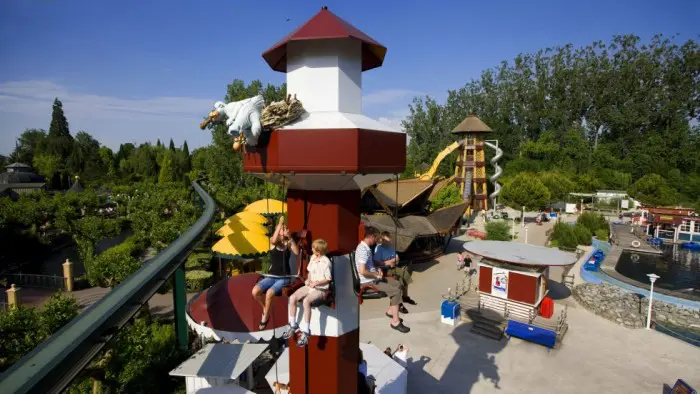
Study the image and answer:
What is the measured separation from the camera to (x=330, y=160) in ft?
12.2

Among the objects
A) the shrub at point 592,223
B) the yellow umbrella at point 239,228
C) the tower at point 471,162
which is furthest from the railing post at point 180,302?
the tower at point 471,162

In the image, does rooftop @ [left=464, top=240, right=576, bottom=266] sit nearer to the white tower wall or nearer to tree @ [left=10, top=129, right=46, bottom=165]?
the white tower wall

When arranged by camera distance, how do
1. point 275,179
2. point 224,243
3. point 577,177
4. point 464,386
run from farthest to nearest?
1. point 577,177
2. point 224,243
3. point 464,386
4. point 275,179

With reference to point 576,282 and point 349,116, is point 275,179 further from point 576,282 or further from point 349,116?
point 576,282

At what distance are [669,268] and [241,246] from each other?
103ft

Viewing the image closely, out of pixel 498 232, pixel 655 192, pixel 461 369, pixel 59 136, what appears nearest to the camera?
pixel 461 369

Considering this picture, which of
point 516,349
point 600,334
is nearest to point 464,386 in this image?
point 516,349

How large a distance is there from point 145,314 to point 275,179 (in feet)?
47.9

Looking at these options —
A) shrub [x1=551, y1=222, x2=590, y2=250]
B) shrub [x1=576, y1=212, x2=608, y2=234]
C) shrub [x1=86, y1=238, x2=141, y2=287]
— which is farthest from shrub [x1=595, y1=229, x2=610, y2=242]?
shrub [x1=86, y1=238, x2=141, y2=287]

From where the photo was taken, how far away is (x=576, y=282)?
2370 cm

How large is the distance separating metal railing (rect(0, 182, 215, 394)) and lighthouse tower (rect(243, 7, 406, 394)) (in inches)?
60.1

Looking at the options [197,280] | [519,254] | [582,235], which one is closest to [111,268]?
[197,280]

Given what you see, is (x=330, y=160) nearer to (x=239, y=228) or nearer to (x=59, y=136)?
(x=239, y=228)

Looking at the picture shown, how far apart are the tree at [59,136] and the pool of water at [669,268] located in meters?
87.2
